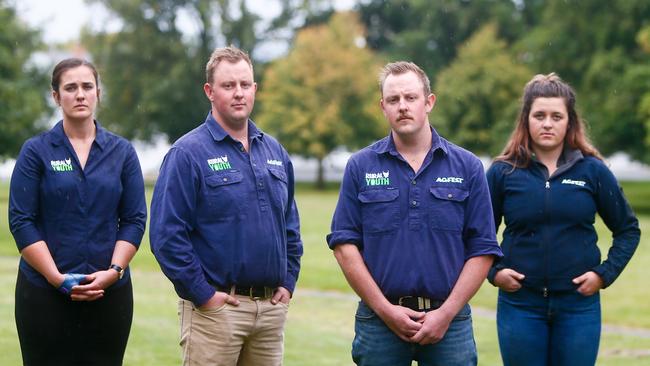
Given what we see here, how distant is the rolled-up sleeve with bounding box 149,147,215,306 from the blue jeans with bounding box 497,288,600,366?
1695mm

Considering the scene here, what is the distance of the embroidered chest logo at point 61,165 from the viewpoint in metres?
4.96

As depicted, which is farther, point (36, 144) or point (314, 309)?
point (314, 309)

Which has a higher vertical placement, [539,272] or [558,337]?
[539,272]

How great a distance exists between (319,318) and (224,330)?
23.8 ft

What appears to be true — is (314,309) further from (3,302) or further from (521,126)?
(521,126)

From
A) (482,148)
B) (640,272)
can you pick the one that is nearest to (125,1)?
(482,148)

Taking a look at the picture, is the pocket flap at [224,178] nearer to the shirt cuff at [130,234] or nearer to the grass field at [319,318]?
the shirt cuff at [130,234]

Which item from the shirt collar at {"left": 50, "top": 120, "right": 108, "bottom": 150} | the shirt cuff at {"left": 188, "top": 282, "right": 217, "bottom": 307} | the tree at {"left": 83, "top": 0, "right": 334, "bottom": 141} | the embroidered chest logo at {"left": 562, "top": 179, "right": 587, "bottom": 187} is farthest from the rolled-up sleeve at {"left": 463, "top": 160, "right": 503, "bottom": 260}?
the tree at {"left": 83, "top": 0, "right": 334, "bottom": 141}

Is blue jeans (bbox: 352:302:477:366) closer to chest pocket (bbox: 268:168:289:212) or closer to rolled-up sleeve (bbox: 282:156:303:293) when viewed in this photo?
rolled-up sleeve (bbox: 282:156:303:293)

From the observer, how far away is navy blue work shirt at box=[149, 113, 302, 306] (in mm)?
4508

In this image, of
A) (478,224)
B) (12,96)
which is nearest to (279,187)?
(478,224)

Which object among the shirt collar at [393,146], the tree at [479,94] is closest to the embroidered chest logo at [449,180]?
the shirt collar at [393,146]

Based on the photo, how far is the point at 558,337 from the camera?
4.98 m

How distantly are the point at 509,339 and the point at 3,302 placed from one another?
8773 millimetres
